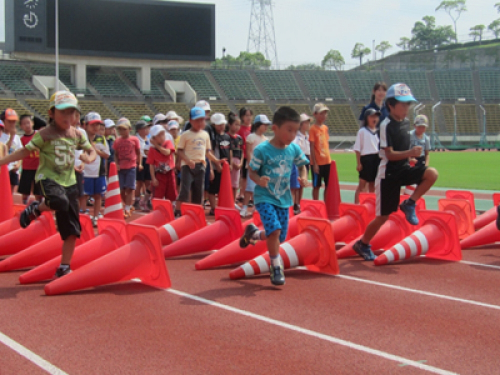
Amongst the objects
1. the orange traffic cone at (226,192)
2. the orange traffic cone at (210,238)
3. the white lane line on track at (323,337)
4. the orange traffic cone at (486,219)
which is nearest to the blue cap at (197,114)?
the orange traffic cone at (226,192)

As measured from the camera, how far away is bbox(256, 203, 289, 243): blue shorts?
609 centimetres

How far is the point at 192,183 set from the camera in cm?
1057

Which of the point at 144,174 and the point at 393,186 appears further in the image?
the point at 144,174

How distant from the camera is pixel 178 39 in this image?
5106 centimetres

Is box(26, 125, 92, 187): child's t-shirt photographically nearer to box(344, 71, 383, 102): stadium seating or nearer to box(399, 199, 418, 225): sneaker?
box(399, 199, 418, 225): sneaker

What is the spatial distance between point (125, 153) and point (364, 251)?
630cm

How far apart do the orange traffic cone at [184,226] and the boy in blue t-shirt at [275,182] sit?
2044 mm

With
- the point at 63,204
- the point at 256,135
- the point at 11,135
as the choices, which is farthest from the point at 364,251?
the point at 11,135

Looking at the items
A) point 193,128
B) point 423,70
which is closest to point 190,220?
point 193,128

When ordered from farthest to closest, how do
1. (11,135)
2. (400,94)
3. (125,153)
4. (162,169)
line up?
(125,153), (11,135), (162,169), (400,94)

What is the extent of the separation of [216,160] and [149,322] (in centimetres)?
622

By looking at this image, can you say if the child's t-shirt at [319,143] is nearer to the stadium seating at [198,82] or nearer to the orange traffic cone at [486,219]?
the orange traffic cone at [486,219]

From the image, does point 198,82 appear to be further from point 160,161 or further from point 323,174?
point 160,161

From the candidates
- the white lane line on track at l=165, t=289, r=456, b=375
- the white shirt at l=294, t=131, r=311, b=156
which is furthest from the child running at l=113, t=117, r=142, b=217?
the white lane line on track at l=165, t=289, r=456, b=375
